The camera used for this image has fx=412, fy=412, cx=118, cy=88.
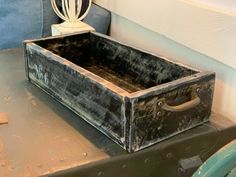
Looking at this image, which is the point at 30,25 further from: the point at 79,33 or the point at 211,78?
the point at 211,78

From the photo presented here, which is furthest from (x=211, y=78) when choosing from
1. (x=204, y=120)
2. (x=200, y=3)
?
Answer: (x=200, y=3)

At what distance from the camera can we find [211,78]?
820mm

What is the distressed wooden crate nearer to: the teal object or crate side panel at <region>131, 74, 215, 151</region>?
crate side panel at <region>131, 74, 215, 151</region>

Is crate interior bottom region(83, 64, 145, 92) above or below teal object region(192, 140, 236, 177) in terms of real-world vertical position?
below

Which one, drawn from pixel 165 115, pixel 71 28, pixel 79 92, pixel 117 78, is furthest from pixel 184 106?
pixel 71 28

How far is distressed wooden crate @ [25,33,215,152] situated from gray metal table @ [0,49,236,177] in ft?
0.07

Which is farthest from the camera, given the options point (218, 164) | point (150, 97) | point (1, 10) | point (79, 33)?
point (1, 10)

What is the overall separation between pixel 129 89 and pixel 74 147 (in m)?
0.28

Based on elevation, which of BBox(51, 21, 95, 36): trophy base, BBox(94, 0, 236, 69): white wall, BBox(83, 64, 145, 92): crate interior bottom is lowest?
BBox(83, 64, 145, 92): crate interior bottom

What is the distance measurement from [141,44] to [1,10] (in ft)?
1.69

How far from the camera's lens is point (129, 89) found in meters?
1.00

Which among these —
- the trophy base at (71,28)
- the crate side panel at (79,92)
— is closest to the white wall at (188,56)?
the trophy base at (71,28)

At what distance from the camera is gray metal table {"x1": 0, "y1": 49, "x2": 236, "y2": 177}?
71 cm

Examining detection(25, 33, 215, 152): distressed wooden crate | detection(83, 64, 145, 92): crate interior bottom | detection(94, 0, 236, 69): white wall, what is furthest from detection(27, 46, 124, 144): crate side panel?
detection(94, 0, 236, 69): white wall
